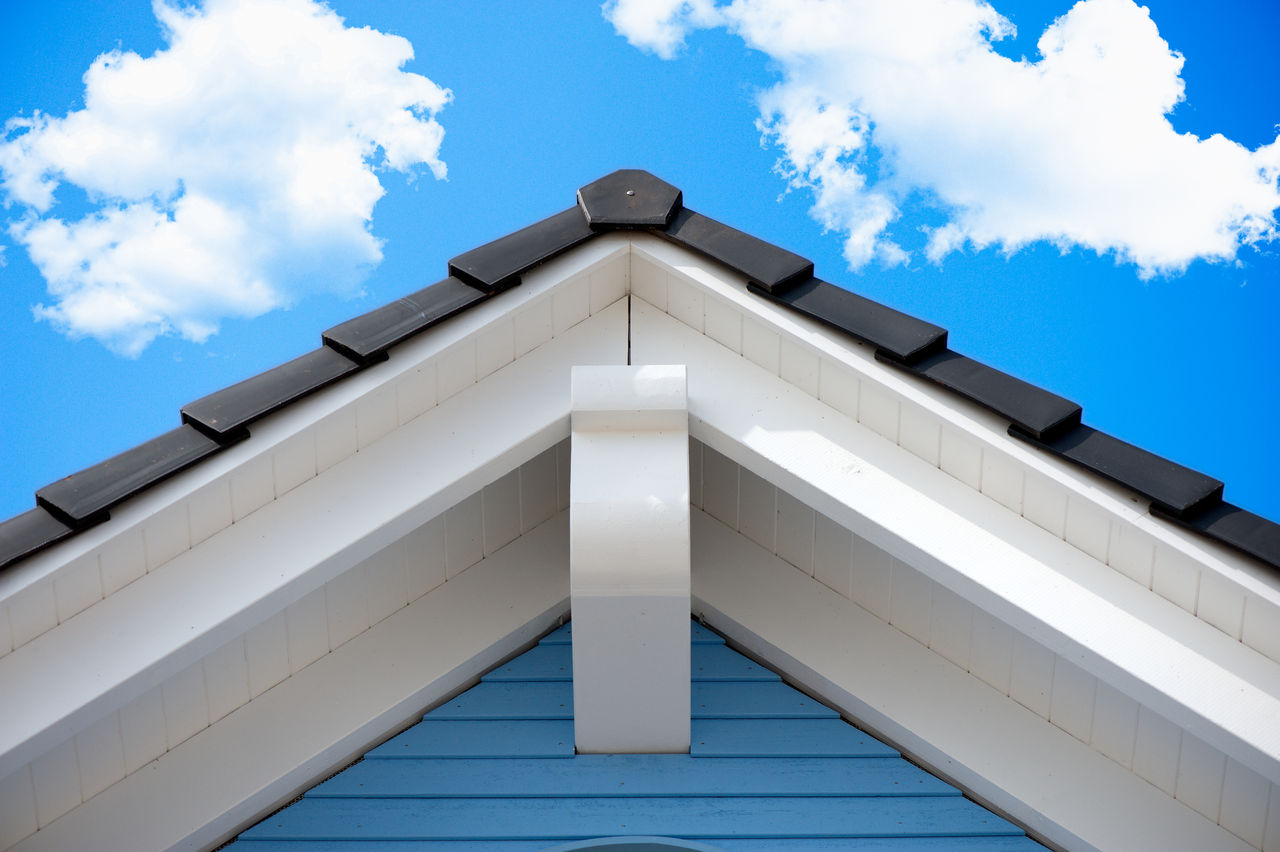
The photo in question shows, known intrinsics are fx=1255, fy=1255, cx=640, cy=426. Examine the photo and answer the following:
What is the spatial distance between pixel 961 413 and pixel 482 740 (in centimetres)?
155

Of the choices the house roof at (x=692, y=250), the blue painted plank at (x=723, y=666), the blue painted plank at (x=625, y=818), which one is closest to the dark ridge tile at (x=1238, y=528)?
the house roof at (x=692, y=250)

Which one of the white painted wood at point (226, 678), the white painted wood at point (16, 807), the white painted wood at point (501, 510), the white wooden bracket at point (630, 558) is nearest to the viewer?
the white painted wood at point (16, 807)

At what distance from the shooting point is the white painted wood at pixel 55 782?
302cm

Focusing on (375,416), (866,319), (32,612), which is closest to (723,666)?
(866,319)

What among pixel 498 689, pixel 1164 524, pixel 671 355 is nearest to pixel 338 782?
pixel 498 689

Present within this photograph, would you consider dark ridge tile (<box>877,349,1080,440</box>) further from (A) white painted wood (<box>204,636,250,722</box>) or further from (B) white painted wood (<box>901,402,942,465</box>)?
(A) white painted wood (<box>204,636,250,722</box>)

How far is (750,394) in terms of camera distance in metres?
3.46

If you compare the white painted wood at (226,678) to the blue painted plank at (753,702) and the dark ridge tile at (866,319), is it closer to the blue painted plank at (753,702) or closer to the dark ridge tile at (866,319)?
the blue painted plank at (753,702)

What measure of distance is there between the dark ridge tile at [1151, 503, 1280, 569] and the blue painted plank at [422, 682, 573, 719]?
5.43 ft

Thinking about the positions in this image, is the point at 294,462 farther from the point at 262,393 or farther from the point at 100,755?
the point at 100,755

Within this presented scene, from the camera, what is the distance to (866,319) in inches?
130

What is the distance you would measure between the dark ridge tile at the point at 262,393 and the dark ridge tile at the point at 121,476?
0.14 feet

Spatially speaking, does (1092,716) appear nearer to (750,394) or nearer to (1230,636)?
(1230,636)

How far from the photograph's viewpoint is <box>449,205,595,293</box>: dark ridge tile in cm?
339
